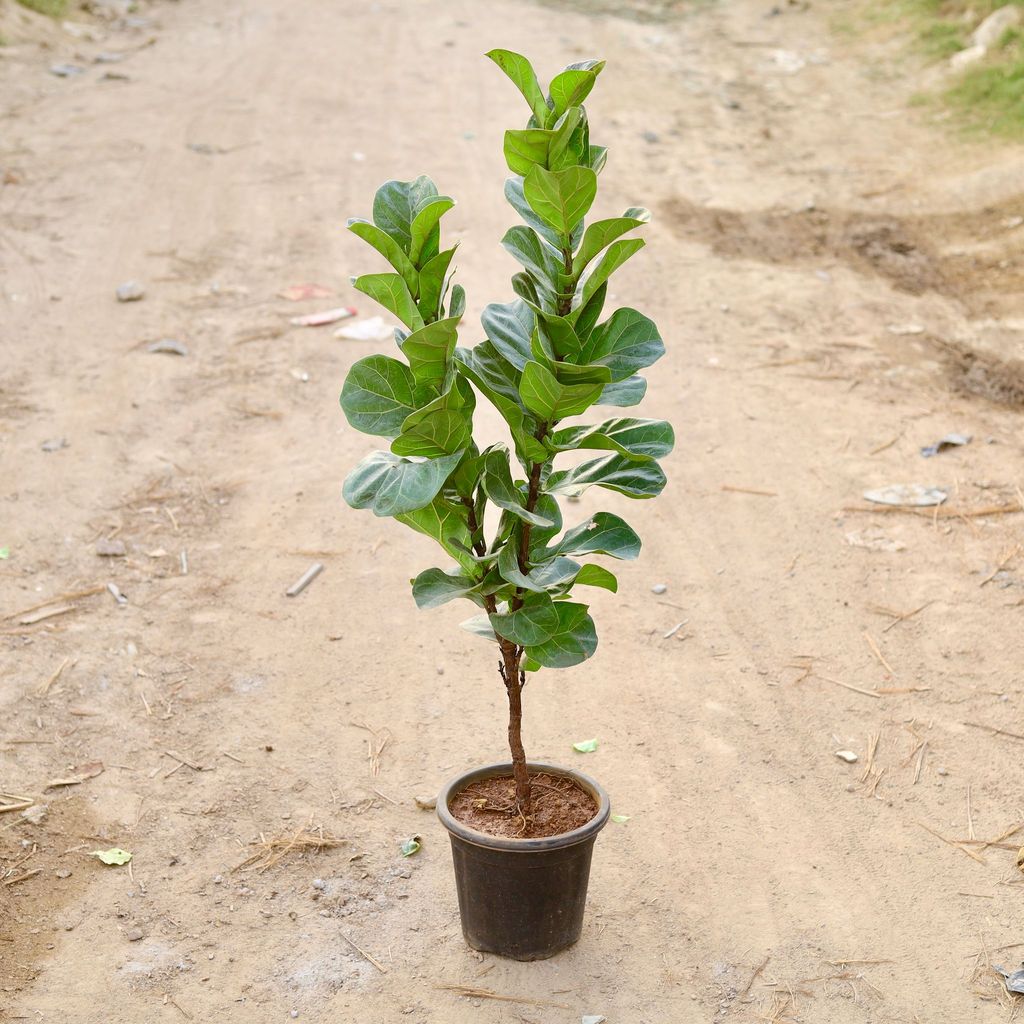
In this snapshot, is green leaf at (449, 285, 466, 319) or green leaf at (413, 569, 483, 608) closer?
green leaf at (449, 285, 466, 319)

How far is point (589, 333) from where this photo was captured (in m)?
2.21

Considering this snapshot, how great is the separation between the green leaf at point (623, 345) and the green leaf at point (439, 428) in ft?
0.86

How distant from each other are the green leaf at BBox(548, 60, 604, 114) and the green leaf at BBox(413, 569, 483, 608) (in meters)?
0.96

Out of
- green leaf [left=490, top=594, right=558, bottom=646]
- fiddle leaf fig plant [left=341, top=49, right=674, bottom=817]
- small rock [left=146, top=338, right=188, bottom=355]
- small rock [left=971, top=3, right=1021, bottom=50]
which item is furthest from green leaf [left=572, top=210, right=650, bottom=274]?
small rock [left=971, top=3, right=1021, bottom=50]

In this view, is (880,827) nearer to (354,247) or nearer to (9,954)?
(9,954)

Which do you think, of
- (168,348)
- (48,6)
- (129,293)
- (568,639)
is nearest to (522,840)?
(568,639)

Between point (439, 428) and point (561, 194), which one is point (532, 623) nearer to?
point (439, 428)

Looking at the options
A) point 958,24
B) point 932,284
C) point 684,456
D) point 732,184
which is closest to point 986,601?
point 684,456

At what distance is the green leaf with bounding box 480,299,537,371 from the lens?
218 centimetres

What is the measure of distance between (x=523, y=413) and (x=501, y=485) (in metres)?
Result: 0.15

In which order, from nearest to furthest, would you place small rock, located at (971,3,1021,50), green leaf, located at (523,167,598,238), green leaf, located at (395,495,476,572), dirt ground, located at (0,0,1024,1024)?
green leaf, located at (523,167,598,238) → green leaf, located at (395,495,476,572) → dirt ground, located at (0,0,1024,1024) → small rock, located at (971,3,1021,50)

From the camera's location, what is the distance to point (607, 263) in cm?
211

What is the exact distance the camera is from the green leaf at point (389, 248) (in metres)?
2.05

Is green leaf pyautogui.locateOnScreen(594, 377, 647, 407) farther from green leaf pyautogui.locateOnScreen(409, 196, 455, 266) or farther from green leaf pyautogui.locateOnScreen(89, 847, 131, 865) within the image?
green leaf pyautogui.locateOnScreen(89, 847, 131, 865)
